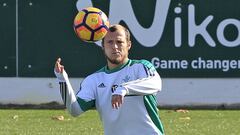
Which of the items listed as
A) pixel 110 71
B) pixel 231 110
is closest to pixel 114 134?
pixel 110 71

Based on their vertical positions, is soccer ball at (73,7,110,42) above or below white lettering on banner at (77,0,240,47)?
above

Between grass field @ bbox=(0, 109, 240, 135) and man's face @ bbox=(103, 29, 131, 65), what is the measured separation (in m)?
5.39

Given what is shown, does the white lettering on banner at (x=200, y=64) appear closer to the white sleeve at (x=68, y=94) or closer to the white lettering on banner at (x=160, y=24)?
the white lettering on banner at (x=160, y=24)

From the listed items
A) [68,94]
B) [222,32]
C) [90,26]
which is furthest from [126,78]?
[222,32]

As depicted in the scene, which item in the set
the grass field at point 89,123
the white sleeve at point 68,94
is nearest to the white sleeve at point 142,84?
the white sleeve at point 68,94

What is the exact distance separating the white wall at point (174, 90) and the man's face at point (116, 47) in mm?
9412

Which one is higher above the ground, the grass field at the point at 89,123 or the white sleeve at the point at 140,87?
the white sleeve at the point at 140,87

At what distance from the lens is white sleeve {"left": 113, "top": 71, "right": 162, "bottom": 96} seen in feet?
15.8

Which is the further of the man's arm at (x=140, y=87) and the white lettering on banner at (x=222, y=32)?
the white lettering on banner at (x=222, y=32)

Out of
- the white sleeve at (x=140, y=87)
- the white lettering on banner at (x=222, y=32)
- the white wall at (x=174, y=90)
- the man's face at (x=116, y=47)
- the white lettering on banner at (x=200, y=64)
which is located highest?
the man's face at (x=116, y=47)

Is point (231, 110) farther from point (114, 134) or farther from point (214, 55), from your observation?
point (114, 134)

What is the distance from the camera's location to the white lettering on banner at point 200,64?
Result: 1444cm

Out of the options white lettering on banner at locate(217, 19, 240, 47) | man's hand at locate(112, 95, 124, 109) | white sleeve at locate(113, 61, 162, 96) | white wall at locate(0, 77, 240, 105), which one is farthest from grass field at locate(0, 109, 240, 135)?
man's hand at locate(112, 95, 124, 109)

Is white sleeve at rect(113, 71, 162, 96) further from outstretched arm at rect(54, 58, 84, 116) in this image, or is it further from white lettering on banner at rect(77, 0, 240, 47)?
white lettering on banner at rect(77, 0, 240, 47)
